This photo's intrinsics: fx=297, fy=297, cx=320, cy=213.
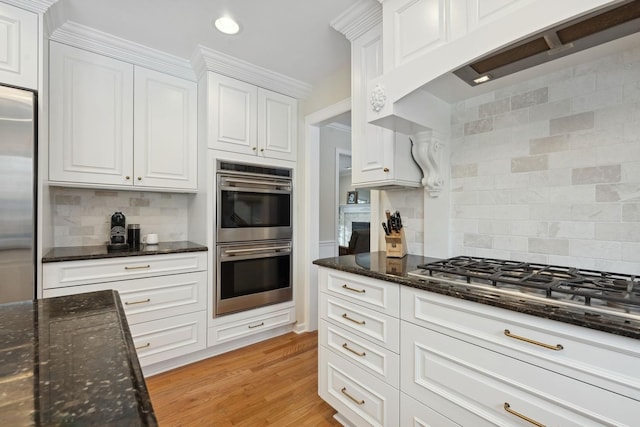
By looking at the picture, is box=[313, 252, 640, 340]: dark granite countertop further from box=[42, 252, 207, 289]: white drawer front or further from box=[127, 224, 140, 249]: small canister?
box=[127, 224, 140, 249]: small canister

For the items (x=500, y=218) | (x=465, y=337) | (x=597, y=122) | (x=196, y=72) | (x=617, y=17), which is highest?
(x=196, y=72)

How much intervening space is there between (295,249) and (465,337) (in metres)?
1.98

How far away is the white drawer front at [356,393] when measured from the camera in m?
1.40

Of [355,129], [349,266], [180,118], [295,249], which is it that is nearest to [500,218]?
[349,266]

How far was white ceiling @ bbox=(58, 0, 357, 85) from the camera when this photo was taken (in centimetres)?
181

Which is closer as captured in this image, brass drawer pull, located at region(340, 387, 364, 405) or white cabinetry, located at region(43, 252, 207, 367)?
brass drawer pull, located at region(340, 387, 364, 405)

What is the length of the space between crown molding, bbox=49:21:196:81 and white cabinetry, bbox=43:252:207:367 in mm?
1501

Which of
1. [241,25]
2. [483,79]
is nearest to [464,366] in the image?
[483,79]

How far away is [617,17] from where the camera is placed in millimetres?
1045

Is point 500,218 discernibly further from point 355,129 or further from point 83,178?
point 83,178

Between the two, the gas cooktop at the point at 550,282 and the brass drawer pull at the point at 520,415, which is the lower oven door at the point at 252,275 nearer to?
the gas cooktop at the point at 550,282

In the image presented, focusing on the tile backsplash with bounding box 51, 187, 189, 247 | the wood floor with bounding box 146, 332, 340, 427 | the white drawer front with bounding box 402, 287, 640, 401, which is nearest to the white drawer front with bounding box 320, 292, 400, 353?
the white drawer front with bounding box 402, 287, 640, 401

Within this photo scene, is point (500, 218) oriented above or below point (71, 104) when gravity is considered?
below

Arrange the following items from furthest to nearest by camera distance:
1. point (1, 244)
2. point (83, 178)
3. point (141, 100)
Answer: point (141, 100) < point (83, 178) < point (1, 244)
